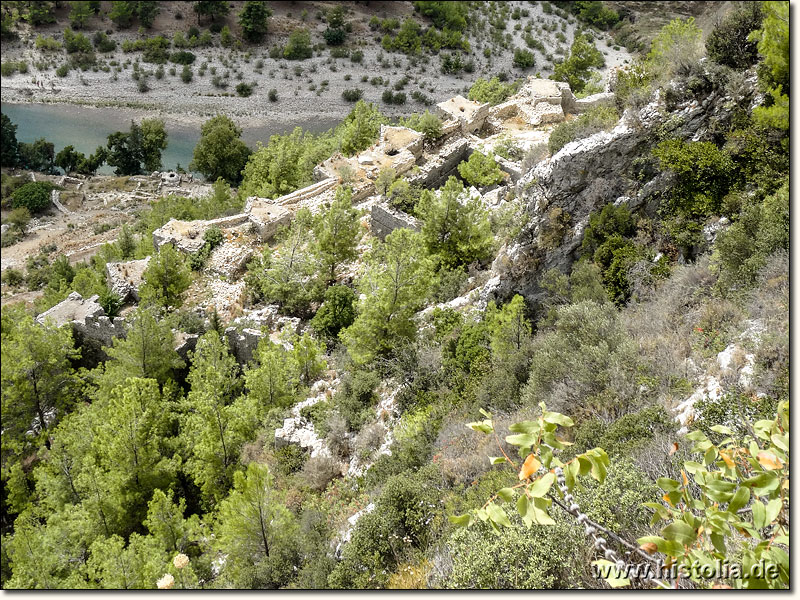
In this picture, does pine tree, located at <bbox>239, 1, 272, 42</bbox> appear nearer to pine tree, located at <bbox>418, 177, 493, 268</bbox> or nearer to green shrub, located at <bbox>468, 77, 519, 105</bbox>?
green shrub, located at <bbox>468, 77, 519, 105</bbox>

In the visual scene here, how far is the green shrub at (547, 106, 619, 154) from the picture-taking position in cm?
1254

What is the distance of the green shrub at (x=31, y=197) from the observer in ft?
127

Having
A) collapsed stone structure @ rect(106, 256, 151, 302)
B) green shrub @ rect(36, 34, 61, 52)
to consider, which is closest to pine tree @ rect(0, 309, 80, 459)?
collapsed stone structure @ rect(106, 256, 151, 302)

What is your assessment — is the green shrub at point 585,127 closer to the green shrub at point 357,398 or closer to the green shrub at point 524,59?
the green shrub at point 357,398

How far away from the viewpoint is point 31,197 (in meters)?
39.0

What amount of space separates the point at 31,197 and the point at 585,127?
40.2 m

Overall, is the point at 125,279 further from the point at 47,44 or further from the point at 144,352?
the point at 47,44

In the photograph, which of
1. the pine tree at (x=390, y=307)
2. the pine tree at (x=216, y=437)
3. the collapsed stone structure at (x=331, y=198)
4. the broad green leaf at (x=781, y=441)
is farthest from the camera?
the collapsed stone structure at (x=331, y=198)

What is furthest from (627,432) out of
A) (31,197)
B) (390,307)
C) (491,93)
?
(31,197)

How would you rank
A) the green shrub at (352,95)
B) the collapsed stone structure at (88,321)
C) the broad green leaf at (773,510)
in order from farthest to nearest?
the green shrub at (352,95)
the collapsed stone structure at (88,321)
the broad green leaf at (773,510)

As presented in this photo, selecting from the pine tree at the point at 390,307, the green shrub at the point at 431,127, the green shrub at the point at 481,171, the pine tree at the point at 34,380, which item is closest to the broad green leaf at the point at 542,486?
the pine tree at the point at 390,307

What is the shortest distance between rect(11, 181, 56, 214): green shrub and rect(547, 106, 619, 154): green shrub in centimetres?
3879

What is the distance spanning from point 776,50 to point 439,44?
1990 inches

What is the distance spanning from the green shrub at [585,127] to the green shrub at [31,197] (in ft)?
127
